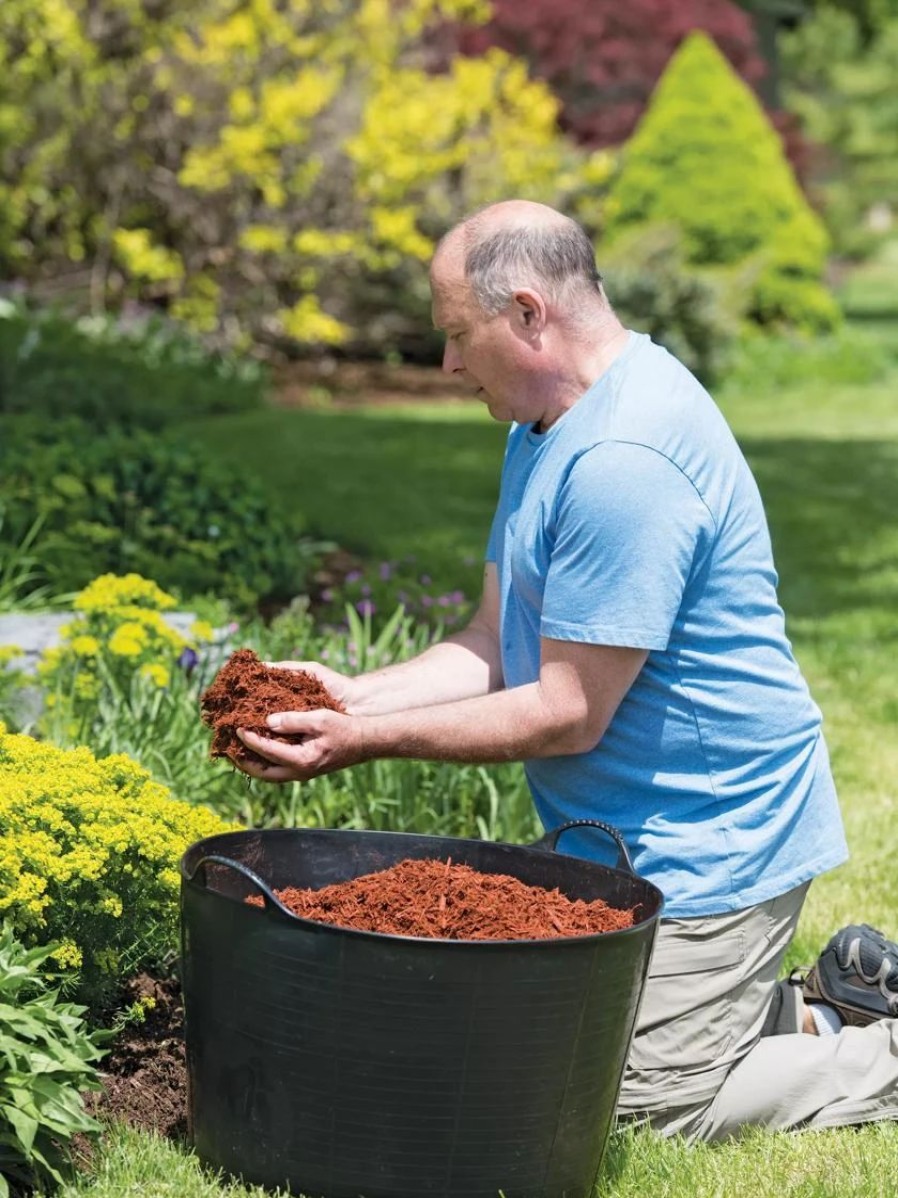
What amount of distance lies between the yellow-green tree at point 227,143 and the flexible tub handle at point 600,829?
30.0ft

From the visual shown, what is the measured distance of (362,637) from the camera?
186 inches

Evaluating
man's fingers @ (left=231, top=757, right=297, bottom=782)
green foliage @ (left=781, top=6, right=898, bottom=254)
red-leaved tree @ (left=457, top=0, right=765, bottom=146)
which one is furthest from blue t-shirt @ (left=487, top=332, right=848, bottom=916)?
green foliage @ (left=781, top=6, right=898, bottom=254)

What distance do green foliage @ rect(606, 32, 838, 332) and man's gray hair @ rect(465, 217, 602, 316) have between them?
566 inches

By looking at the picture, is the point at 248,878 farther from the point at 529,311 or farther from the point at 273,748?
the point at 529,311

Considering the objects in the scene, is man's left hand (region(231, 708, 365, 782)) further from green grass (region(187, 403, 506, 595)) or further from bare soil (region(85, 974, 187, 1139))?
green grass (region(187, 403, 506, 595))

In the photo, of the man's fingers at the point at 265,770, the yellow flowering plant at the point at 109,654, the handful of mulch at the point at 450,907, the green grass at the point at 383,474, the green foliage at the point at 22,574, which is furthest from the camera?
the green grass at the point at 383,474

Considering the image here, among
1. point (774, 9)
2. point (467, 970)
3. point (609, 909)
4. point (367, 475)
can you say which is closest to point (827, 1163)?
point (609, 909)

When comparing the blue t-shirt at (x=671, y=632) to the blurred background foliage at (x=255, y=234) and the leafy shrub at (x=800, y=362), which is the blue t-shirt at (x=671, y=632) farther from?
the leafy shrub at (x=800, y=362)

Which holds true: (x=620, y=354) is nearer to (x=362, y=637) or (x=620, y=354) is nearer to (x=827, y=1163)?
(x=827, y=1163)

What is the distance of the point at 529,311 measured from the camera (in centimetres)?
297

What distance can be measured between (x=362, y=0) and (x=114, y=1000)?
1072 centimetres

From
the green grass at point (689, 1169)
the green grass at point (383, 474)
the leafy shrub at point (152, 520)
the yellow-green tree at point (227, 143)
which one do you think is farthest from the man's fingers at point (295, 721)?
the yellow-green tree at point (227, 143)

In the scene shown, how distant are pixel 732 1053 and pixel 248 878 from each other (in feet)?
3.61

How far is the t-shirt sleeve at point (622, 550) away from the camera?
2.83 metres
